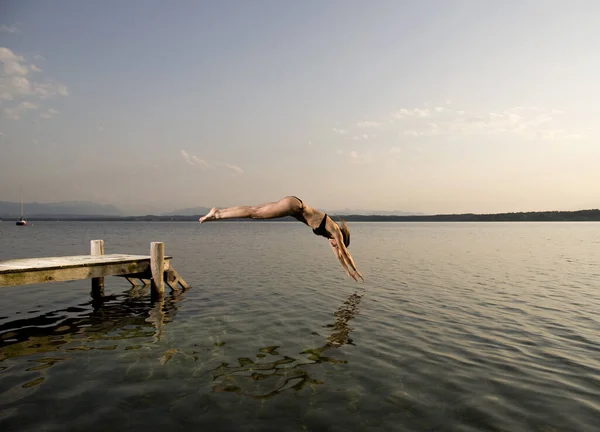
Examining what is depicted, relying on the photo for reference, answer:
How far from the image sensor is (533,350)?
905cm

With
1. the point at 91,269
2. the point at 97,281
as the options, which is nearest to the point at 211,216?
the point at 91,269

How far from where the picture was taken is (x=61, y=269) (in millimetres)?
11727

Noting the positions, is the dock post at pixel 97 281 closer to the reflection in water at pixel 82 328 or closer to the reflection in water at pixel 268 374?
the reflection in water at pixel 82 328

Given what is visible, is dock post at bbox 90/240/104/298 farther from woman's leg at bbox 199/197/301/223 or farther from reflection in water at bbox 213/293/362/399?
reflection in water at bbox 213/293/362/399

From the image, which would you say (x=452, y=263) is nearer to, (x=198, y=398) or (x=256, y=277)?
(x=256, y=277)

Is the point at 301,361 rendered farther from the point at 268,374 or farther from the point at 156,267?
the point at 156,267

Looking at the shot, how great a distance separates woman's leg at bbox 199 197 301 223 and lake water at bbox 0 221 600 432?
3207mm

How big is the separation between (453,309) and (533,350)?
453 centimetres

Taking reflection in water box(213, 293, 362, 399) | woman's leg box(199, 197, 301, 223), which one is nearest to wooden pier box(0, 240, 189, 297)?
woman's leg box(199, 197, 301, 223)

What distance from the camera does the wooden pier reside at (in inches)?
425

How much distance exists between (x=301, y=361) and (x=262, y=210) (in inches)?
145

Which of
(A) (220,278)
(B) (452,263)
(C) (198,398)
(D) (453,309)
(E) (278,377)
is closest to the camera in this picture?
(C) (198,398)

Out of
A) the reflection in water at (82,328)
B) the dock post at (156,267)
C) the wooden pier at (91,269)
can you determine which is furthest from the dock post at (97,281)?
the dock post at (156,267)

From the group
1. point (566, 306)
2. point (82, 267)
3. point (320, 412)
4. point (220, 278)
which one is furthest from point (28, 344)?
point (566, 306)
